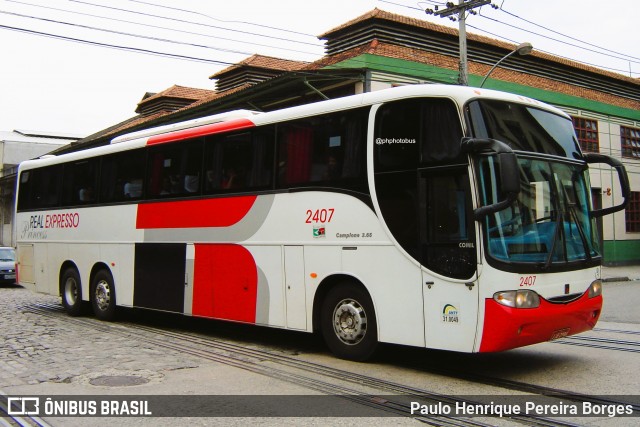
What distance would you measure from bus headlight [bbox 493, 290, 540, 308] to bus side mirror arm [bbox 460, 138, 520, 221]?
2.78ft

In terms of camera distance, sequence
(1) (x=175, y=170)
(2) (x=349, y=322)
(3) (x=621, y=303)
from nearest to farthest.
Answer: (2) (x=349, y=322)
(1) (x=175, y=170)
(3) (x=621, y=303)

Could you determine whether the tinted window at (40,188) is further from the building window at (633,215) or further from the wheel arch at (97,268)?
the building window at (633,215)

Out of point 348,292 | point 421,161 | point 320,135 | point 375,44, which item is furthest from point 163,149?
point 375,44

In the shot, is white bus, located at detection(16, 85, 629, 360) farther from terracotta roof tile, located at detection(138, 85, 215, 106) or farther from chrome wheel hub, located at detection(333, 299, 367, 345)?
terracotta roof tile, located at detection(138, 85, 215, 106)

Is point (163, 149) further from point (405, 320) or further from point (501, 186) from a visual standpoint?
point (501, 186)

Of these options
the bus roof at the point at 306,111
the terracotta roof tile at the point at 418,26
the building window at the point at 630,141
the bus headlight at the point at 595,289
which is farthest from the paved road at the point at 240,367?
the building window at the point at 630,141

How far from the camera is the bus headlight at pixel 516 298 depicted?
21.8 feet

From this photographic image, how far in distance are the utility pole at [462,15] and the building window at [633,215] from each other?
61.1 feet

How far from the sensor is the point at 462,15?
19.0 meters

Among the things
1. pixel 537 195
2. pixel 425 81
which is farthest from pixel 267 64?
pixel 537 195

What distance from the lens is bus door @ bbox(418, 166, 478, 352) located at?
22.5 ft

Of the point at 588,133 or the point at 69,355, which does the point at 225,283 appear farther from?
the point at 588,133

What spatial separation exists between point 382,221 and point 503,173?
1.88 metres

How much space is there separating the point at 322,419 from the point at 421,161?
330 cm
